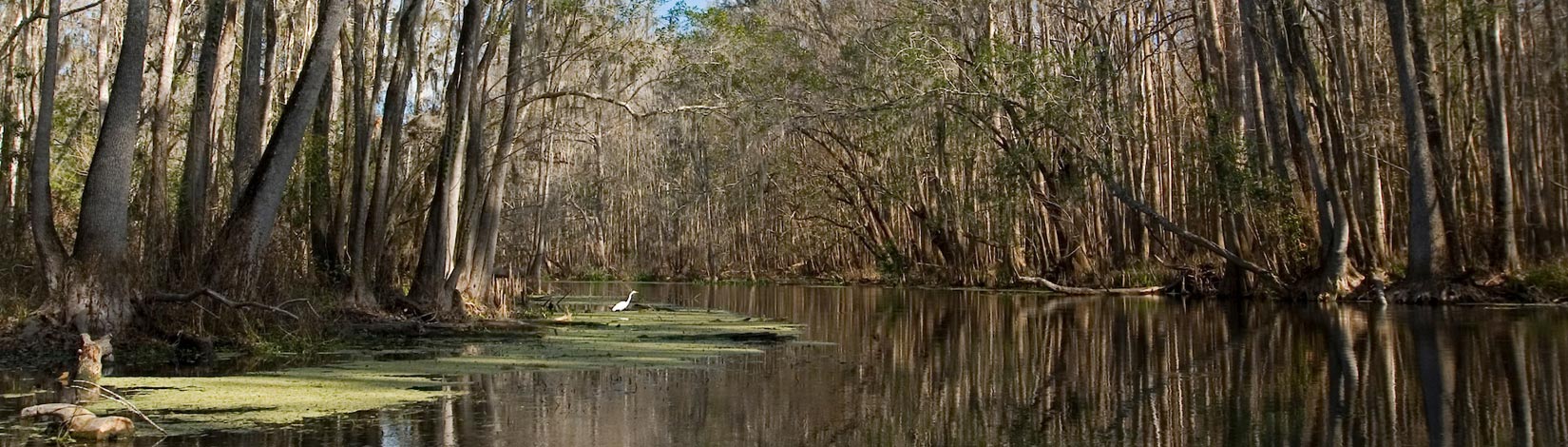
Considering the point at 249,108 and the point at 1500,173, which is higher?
the point at 249,108

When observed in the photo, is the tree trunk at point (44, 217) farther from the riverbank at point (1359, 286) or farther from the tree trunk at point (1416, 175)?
the tree trunk at point (1416, 175)

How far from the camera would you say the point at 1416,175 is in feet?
56.2

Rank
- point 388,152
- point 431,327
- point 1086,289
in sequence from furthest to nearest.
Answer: point 1086,289
point 388,152
point 431,327

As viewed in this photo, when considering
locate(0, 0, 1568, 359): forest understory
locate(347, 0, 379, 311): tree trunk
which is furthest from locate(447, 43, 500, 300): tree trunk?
locate(347, 0, 379, 311): tree trunk

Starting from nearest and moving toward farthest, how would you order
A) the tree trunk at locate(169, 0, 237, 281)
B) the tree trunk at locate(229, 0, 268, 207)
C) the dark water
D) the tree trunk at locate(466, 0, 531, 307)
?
the dark water → the tree trunk at locate(169, 0, 237, 281) → the tree trunk at locate(229, 0, 268, 207) → the tree trunk at locate(466, 0, 531, 307)

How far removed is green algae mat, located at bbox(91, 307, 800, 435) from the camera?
5789 mm

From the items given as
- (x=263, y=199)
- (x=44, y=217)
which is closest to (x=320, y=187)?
(x=263, y=199)

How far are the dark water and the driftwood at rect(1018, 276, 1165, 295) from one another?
10.5 meters

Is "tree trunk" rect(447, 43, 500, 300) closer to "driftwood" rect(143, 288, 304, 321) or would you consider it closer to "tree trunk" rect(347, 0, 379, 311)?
"tree trunk" rect(347, 0, 379, 311)

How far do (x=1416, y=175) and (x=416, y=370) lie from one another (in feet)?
46.4

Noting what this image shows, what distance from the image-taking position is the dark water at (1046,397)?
5.04 meters

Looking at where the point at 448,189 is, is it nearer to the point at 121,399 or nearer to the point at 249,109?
the point at 249,109

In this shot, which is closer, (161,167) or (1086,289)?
(161,167)

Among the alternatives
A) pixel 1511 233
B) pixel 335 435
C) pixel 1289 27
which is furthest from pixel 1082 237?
pixel 335 435
